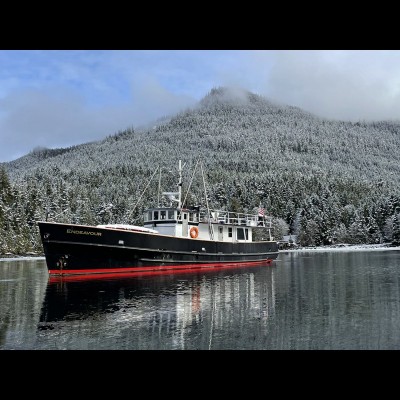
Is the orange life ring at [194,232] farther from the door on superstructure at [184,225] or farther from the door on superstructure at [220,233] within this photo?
the door on superstructure at [220,233]

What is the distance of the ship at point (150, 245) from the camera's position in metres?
33.6

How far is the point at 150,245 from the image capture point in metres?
37.9

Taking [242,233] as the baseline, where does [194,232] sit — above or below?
below

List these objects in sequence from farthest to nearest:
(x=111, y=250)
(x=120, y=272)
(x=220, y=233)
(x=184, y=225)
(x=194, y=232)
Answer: (x=220, y=233) < (x=194, y=232) < (x=184, y=225) < (x=120, y=272) < (x=111, y=250)

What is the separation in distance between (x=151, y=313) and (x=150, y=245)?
65.0 ft

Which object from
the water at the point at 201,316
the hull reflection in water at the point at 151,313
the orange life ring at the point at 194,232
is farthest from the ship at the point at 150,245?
the water at the point at 201,316

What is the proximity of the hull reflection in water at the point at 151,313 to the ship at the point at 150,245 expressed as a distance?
4.18 meters

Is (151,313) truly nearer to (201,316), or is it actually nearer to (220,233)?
(201,316)

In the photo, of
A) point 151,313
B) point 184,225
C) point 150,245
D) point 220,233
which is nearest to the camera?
point 151,313

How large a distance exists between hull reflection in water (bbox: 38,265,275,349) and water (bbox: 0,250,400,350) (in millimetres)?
32

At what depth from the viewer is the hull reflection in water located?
1356cm

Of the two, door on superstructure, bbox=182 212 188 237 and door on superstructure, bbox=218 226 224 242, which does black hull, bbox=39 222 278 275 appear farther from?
door on superstructure, bbox=218 226 224 242

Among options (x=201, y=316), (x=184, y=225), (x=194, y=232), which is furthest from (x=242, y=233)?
(x=201, y=316)

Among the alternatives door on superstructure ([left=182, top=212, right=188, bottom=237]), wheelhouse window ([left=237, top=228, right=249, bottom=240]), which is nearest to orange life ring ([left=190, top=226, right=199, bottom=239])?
door on superstructure ([left=182, top=212, right=188, bottom=237])
